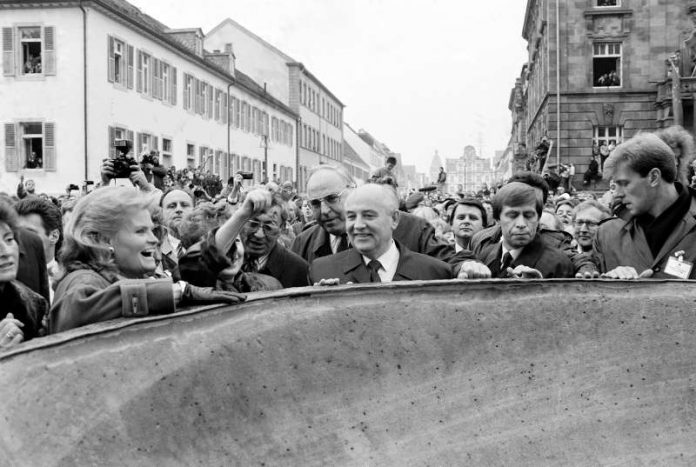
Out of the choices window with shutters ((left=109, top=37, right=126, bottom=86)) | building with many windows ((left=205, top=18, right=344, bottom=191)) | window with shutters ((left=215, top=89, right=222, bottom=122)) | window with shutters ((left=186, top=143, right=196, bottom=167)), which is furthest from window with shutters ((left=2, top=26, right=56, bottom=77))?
building with many windows ((left=205, top=18, right=344, bottom=191))

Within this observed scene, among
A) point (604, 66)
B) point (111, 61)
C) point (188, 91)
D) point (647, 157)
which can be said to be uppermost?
point (604, 66)

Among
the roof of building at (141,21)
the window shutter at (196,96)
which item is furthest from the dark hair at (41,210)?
the window shutter at (196,96)

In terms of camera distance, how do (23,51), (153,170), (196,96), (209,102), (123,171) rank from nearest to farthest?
1. (123,171)
2. (153,170)
3. (23,51)
4. (196,96)
5. (209,102)

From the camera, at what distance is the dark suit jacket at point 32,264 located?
4.97 meters

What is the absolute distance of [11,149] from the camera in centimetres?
2862

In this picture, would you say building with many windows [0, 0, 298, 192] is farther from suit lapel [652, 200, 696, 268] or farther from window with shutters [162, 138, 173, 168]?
suit lapel [652, 200, 696, 268]

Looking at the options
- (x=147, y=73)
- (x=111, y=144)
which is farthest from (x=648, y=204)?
(x=147, y=73)

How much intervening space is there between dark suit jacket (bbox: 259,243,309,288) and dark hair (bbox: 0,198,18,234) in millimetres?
1415

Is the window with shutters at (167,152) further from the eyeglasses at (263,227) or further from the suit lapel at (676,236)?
the suit lapel at (676,236)

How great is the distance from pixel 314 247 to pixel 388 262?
4.52 ft

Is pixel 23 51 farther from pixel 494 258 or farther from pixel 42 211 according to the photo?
pixel 494 258

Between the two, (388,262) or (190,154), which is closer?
(388,262)

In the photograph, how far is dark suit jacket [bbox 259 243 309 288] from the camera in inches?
184

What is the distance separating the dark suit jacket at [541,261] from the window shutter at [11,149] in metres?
26.8
